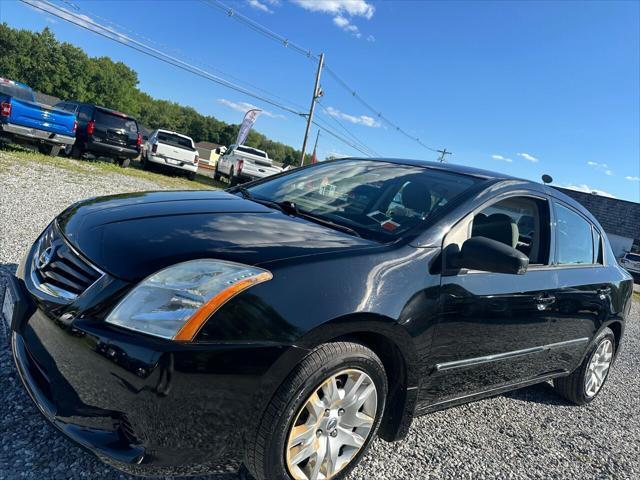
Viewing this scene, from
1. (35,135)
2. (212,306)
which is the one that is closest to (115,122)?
(35,135)

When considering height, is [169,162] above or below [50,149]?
above

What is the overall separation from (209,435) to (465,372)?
1.53 metres

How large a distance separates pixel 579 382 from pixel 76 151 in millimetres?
13747

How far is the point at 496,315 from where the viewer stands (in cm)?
271

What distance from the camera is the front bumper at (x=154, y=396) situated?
5.50 ft

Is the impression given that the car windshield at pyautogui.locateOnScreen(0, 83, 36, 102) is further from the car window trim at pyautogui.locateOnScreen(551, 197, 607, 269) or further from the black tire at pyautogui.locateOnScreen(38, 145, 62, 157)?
the car window trim at pyautogui.locateOnScreen(551, 197, 607, 269)

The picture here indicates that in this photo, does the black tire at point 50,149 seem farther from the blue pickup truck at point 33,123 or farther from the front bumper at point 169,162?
the front bumper at point 169,162

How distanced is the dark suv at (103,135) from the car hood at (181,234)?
39.7 feet

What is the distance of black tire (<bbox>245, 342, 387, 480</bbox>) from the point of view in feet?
6.07

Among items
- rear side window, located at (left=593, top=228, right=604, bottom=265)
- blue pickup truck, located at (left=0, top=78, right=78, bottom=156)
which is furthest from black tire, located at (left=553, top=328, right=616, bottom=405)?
blue pickup truck, located at (left=0, top=78, right=78, bottom=156)

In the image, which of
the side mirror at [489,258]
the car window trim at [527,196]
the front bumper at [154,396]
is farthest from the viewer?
the car window trim at [527,196]

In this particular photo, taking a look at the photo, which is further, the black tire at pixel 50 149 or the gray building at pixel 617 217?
the gray building at pixel 617 217

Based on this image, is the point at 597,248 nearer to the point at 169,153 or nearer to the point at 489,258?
the point at 489,258

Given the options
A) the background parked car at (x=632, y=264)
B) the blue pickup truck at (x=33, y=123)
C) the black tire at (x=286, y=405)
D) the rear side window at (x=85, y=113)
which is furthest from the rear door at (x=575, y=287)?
the background parked car at (x=632, y=264)
